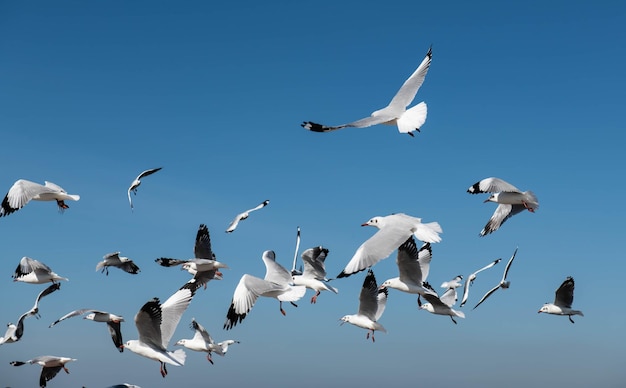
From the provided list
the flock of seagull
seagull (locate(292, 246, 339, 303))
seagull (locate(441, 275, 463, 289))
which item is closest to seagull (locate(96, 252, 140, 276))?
the flock of seagull

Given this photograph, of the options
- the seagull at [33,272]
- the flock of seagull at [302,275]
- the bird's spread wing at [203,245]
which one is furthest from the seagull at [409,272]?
the seagull at [33,272]

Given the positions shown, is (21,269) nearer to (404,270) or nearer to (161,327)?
Answer: (161,327)

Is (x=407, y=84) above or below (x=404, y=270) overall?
above

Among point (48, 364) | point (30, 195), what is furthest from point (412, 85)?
point (48, 364)

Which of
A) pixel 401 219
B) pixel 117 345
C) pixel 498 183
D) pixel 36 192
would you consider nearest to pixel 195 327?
pixel 117 345

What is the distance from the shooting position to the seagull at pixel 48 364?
14180 millimetres

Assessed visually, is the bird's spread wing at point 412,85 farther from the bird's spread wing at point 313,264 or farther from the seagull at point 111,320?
the seagull at point 111,320

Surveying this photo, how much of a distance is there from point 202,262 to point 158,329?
8.03 feet

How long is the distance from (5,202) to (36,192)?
A: 54 centimetres

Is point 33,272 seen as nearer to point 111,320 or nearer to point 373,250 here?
point 111,320

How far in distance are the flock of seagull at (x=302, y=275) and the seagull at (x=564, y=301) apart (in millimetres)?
21

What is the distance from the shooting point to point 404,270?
14617 mm

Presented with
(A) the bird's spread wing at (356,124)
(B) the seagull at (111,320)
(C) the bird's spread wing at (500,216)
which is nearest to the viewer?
(A) the bird's spread wing at (356,124)

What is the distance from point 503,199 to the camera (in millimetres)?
14758
